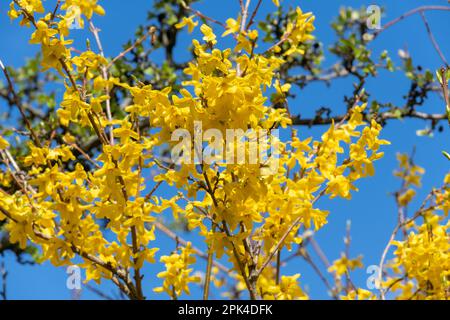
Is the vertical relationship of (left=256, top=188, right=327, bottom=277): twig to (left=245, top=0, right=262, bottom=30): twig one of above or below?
below

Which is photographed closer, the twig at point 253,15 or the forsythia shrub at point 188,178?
the forsythia shrub at point 188,178

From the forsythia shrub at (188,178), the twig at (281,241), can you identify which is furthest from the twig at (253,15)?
the twig at (281,241)

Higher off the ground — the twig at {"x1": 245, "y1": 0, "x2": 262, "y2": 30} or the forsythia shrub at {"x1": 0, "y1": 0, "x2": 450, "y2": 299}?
the twig at {"x1": 245, "y1": 0, "x2": 262, "y2": 30}

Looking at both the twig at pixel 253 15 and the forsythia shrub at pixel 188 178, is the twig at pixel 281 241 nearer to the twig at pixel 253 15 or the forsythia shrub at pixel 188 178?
the forsythia shrub at pixel 188 178

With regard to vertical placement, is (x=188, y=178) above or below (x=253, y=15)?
below

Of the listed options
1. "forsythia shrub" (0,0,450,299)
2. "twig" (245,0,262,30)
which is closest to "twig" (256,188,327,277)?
"forsythia shrub" (0,0,450,299)

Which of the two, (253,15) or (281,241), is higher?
(253,15)

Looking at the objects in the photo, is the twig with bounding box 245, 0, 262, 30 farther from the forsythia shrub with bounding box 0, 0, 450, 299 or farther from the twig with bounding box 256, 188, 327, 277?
the twig with bounding box 256, 188, 327, 277

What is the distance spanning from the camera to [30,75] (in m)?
5.05

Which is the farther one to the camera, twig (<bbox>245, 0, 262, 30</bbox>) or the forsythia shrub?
twig (<bbox>245, 0, 262, 30</bbox>)

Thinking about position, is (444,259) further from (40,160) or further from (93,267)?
(40,160)

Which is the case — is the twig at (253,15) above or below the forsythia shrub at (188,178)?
above
